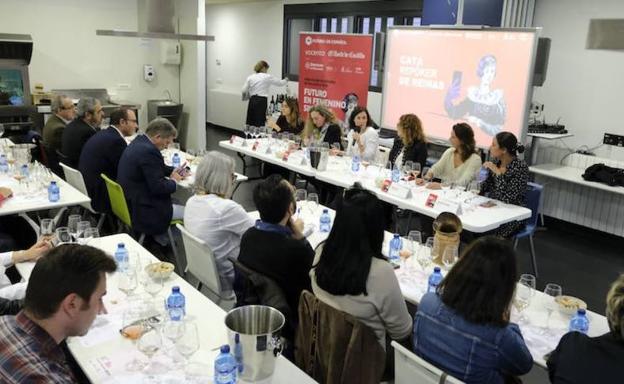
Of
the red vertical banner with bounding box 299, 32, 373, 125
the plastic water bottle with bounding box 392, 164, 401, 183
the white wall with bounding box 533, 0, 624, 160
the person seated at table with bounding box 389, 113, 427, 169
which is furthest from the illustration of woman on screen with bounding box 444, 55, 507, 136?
the plastic water bottle with bounding box 392, 164, 401, 183

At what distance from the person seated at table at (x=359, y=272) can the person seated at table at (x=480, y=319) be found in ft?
0.91

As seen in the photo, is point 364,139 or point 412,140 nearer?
point 412,140

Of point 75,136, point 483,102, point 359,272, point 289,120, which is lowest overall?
point 359,272

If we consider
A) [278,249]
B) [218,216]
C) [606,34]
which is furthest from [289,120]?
[278,249]

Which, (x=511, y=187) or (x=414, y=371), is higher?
(x=511, y=187)

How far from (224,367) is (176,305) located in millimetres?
641

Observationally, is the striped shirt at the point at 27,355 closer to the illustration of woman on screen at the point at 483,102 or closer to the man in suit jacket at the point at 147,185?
the man in suit jacket at the point at 147,185

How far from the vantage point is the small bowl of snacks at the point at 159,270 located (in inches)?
110

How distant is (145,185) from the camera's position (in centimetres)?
434

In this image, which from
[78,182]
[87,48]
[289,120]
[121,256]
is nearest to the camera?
[121,256]

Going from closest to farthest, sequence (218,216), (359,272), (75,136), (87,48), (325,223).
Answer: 1. (359,272)
2. (218,216)
3. (325,223)
4. (75,136)
5. (87,48)

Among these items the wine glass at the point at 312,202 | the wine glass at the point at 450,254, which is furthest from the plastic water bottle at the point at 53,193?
the wine glass at the point at 450,254

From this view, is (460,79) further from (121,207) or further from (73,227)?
(73,227)

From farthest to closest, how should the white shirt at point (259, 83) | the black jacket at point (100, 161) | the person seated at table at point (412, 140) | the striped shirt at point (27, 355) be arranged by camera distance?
the white shirt at point (259, 83), the person seated at table at point (412, 140), the black jacket at point (100, 161), the striped shirt at point (27, 355)
